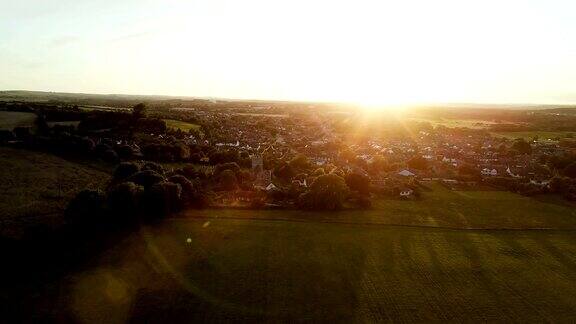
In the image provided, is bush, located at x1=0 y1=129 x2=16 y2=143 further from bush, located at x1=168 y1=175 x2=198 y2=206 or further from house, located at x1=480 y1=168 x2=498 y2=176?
house, located at x1=480 y1=168 x2=498 y2=176

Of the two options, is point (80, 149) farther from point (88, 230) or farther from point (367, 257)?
point (367, 257)

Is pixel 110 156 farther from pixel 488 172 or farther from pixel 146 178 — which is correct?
pixel 488 172

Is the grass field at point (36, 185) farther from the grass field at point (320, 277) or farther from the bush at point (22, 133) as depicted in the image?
the grass field at point (320, 277)

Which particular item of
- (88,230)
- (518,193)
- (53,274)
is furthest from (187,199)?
(518,193)

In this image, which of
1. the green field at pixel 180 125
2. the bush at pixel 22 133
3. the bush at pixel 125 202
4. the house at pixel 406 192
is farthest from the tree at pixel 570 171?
the bush at pixel 22 133

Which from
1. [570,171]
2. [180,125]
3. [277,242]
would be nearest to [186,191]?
[277,242]
